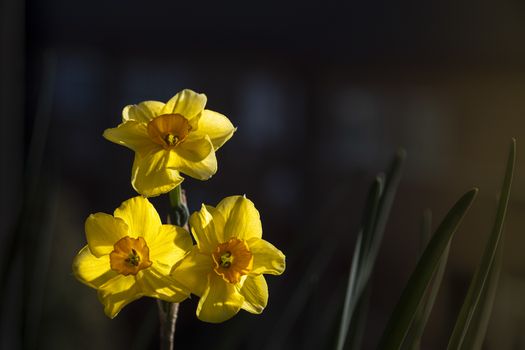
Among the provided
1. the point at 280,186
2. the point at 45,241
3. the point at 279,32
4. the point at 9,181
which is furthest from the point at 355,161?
the point at 45,241

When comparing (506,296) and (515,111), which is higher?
(515,111)

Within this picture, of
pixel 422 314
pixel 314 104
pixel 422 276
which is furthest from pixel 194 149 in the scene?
pixel 314 104

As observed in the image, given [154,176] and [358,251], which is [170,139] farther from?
[358,251]

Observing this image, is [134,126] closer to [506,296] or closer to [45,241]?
[45,241]

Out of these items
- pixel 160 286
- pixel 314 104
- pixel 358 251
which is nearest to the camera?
pixel 160 286

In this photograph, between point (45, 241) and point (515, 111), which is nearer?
point (45, 241)

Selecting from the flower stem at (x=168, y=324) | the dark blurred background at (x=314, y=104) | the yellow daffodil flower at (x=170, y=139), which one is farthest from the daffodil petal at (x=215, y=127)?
the dark blurred background at (x=314, y=104)

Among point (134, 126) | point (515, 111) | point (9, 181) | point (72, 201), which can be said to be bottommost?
point (72, 201)
